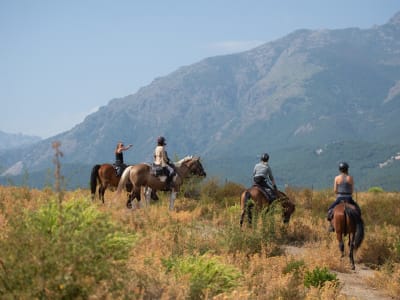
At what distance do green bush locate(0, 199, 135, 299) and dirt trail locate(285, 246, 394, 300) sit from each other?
16.2ft

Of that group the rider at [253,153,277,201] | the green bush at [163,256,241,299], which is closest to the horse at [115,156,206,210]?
the rider at [253,153,277,201]

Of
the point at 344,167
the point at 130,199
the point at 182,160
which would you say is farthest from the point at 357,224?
the point at 130,199

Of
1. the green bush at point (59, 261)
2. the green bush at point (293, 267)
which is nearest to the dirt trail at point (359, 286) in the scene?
the green bush at point (293, 267)

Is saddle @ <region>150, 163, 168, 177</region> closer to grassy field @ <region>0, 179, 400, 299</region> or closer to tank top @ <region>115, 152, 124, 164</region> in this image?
tank top @ <region>115, 152, 124, 164</region>

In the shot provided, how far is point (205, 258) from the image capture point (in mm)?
7859

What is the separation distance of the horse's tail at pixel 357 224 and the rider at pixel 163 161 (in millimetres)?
7055

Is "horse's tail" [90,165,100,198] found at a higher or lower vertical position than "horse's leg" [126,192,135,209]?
higher

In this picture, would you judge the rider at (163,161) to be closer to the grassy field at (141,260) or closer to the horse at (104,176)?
the horse at (104,176)

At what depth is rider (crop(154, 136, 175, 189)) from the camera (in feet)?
57.8

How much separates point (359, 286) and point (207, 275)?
453 cm

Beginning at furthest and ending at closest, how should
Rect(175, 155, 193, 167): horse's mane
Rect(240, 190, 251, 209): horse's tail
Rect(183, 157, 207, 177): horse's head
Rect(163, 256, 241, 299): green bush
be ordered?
Rect(183, 157, 207, 177): horse's head < Rect(175, 155, 193, 167): horse's mane < Rect(240, 190, 251, 209): horse's tail < Rect(163, 256, 241, 299): green bush

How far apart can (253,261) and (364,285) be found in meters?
2.71

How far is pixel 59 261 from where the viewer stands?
4.87 m

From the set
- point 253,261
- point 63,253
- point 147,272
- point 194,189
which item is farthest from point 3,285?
point 194,189
